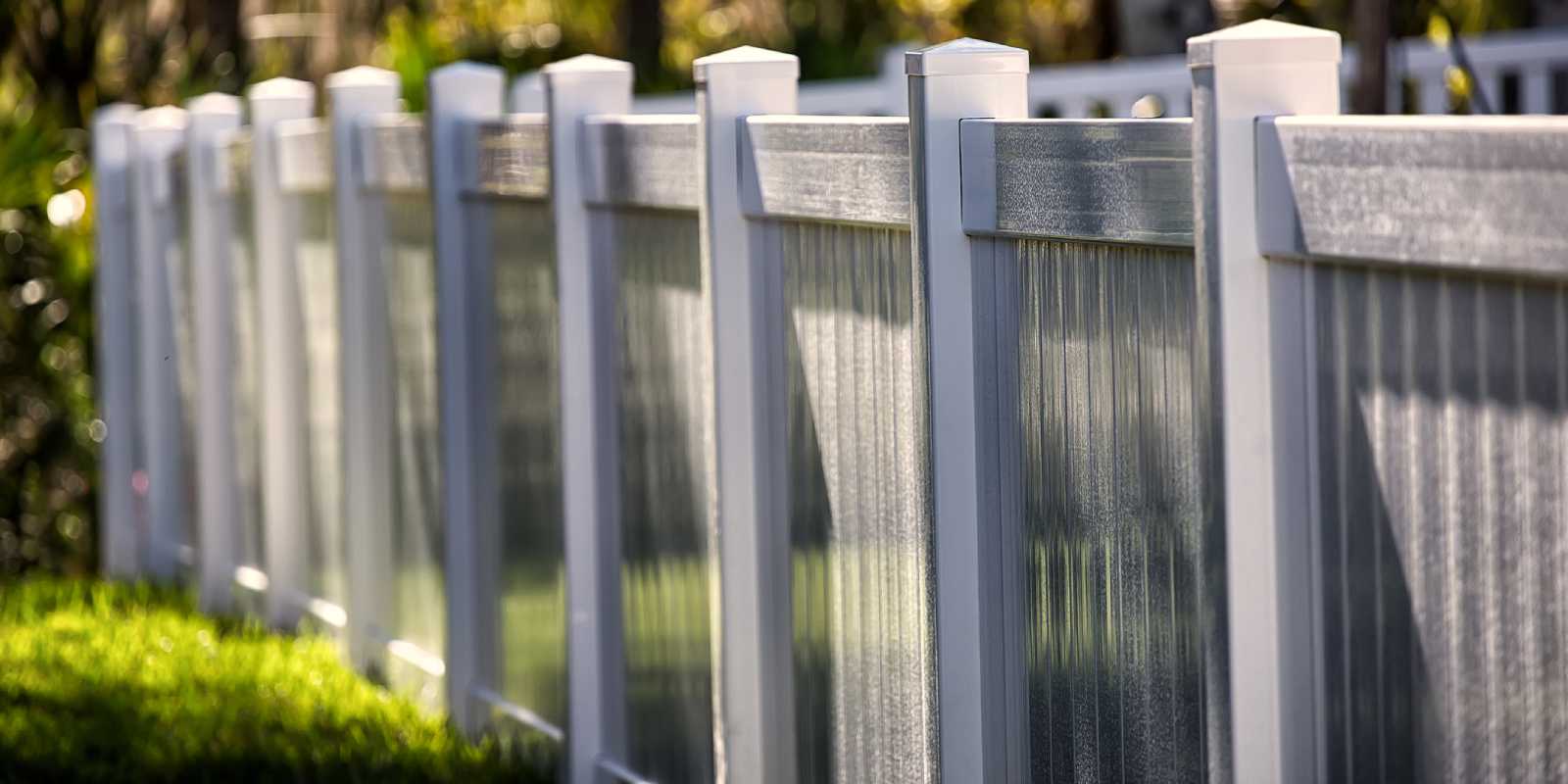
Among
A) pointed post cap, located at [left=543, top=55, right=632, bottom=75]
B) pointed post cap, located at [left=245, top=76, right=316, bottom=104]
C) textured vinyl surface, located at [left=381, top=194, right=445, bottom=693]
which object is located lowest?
textured vinyl surface, located at [left=381, top=194, right=445, bottom=693]

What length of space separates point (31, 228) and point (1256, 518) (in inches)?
328

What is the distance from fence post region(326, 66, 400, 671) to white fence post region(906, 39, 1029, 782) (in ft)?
10.9

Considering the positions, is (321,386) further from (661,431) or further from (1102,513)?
(1102,513)

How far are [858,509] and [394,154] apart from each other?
2.82 metres

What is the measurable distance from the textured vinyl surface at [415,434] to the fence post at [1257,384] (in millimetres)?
3555

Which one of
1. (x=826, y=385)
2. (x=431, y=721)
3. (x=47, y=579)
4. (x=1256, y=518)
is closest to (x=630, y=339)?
(x=826, y=385)

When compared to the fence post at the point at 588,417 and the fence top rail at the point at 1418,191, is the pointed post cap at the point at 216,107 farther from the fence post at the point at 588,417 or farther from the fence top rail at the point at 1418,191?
the fence top rail at the point at 1418,191

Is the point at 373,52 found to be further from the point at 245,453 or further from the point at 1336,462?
the point at 1336,462

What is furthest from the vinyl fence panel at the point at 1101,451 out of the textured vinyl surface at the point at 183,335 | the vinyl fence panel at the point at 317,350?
the textured vinyl surface at the point at 183,335

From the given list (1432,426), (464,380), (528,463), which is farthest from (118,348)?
(1432,426)

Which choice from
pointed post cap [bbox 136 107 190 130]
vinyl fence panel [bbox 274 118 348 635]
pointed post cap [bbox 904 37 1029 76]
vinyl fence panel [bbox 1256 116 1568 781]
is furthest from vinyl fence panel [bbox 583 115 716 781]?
pointed post cap [bbox 136 107 190 130]

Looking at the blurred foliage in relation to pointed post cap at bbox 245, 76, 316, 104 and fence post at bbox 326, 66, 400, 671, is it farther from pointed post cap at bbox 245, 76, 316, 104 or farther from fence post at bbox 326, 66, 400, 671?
fence post at bbox 326, 66, 400, 671

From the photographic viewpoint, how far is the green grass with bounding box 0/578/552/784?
17.7 feet

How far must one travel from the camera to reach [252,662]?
6684 millimetres
